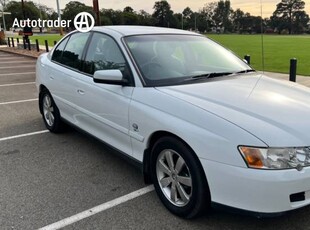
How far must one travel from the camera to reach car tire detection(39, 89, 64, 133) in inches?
205

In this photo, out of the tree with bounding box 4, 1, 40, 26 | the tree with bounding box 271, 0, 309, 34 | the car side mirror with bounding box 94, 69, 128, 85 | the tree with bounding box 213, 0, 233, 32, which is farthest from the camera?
the tree with bounding box 213, 0, 233, 32

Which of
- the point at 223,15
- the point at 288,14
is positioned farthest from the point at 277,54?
the point at 223,15

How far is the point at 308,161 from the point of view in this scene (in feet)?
7.89

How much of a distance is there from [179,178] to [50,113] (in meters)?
3.10

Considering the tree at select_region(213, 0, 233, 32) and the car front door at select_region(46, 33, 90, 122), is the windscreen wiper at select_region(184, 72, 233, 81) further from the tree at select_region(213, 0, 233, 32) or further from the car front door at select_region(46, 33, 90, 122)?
the tree at select_region(213, 0, 233, 32)

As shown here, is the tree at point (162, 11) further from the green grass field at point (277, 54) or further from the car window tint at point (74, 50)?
the car window tint at point (74, 50)

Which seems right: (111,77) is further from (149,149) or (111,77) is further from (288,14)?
(288,14)

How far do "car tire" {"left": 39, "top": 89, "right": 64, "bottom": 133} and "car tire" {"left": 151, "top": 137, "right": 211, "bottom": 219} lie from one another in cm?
250

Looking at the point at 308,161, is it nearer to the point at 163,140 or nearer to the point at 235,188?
the point at 235,188

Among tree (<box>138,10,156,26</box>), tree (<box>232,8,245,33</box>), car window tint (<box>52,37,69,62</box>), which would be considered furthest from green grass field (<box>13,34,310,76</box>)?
tree (<box>232,8,245,33</box>)

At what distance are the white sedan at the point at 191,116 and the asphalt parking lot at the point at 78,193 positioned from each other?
0.78ft

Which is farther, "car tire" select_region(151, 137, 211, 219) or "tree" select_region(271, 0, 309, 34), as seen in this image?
"tree" select_region(271, 0, 309, 34)

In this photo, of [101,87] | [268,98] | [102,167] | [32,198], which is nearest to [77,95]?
[101,87]

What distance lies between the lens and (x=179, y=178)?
2.92m
